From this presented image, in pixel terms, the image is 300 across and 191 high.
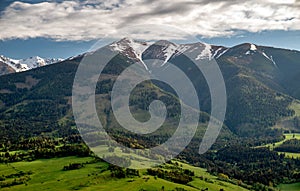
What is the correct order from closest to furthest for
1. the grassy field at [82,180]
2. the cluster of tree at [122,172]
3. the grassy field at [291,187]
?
the grassy field at [82,180] < the cluster of tree at [122,172] < the grassy field at [291,187]

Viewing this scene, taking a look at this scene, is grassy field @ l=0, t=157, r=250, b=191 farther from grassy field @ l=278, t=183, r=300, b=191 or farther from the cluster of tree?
grassy field @ l=278, t=183, r=300, b=191

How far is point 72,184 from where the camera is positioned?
15288 centimetres

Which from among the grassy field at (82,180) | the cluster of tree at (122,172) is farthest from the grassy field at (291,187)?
the cluster of tree at (122,172)

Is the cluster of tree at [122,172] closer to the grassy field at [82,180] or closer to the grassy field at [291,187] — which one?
the grassy field at [82,180]

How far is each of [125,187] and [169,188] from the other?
1821 cm

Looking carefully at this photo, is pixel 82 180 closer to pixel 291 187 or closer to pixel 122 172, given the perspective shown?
pixel 122 172

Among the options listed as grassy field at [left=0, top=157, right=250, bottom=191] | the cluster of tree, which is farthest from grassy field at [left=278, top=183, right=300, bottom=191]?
the cluster of tree

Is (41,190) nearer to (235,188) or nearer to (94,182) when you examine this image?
(94,182)

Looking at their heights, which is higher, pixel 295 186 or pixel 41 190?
pixel 41 190

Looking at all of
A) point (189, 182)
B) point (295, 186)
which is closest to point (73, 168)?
point (189, 182)

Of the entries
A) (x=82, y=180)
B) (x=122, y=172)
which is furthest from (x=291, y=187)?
(x=82, y=180)

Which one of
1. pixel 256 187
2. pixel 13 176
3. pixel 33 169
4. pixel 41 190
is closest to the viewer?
pixel 41 190

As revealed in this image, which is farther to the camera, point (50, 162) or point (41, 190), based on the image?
point (50, 162)

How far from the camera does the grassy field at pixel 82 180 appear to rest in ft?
491
